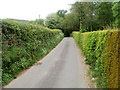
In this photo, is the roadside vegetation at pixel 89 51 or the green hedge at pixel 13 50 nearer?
the roadside vegetation at pixel 89 51

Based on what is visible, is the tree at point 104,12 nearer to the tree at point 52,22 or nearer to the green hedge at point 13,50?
the tree at point 52,22

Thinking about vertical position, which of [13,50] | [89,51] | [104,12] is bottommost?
[89,51]

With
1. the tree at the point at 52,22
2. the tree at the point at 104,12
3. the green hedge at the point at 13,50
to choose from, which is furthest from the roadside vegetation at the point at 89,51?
the tree at the point at 52,22

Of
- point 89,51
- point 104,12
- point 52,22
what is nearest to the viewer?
point 89,51

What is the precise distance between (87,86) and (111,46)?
6.15ft

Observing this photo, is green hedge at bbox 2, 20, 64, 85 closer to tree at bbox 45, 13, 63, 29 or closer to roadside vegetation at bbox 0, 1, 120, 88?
roadside vegetation at bbox 0, 1, 120, 88

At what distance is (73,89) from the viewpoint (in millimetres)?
4984

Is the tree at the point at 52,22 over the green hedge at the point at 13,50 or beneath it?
over

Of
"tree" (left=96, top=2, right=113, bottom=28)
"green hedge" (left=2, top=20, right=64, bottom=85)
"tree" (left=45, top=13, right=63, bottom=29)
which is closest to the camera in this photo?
"green hedge" (left=2, top=20, right=64, bottom=85)

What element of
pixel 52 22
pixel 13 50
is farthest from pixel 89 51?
pixel 52 22

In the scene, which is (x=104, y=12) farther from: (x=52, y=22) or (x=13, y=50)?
(x=13, y=50)

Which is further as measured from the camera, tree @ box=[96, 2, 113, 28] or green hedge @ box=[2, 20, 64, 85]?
tree @ box=[96, 2, 113, 28]

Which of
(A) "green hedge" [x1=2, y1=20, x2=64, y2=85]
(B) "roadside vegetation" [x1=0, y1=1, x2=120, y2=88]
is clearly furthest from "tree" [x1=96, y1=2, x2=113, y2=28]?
(A) "green hedge" [x1=2, y1=20, x2=64, y2=85]

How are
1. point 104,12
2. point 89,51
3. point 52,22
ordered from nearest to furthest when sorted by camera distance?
point 89,51 < point 104,12 < point 52,22
